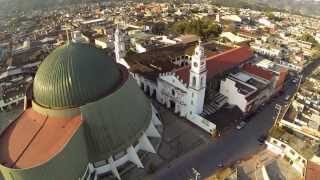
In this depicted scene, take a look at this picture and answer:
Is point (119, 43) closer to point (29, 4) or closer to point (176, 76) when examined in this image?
point (176, 76)

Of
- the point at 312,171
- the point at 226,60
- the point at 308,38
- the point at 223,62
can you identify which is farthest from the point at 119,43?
the point at 308,38

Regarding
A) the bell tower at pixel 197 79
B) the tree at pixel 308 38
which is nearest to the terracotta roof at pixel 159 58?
the bell tower at pixel 197 79

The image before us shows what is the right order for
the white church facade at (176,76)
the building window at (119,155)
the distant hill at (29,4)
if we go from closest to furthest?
1. the building window at (119,155)
2. the white church facade at (176,76)
3. the distant hill at (29,4)

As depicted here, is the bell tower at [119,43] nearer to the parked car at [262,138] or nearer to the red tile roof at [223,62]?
the red tile roof at [223,62]

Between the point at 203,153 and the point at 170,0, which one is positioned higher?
the point at 170,0

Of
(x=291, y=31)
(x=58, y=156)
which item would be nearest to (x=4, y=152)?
(x=58, y=156)

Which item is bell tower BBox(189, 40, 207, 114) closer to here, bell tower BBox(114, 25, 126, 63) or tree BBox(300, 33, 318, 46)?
bell tower BBox(114, 25, 126, 63)

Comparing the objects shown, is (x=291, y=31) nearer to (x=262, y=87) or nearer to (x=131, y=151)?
(x=262, y=87)
